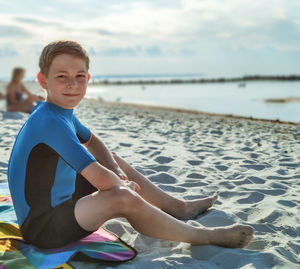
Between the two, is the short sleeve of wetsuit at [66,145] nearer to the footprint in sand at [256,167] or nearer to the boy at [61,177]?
the boy at [61,177]

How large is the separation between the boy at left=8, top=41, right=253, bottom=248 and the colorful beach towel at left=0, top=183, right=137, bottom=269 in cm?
6

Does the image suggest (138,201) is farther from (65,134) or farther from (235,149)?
(235,149)

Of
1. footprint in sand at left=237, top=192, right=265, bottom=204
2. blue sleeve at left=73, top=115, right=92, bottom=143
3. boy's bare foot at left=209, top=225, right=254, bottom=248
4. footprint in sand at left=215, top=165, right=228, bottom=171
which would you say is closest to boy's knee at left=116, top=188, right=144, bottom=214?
boy's bare foot at left=209, top=225, right=254, bottom=248

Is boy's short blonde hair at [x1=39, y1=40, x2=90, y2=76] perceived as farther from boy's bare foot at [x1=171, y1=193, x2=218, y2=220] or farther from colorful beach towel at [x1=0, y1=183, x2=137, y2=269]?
boy's bare foot at [x1=171, y1=193, x2=218, y2=220]

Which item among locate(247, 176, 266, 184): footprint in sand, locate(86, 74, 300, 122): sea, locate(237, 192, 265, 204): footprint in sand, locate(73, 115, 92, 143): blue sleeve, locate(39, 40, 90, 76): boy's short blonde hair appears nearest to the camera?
locate(39, 40, 90, 76): boy's short blonde hair

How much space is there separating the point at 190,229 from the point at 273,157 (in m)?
2.72

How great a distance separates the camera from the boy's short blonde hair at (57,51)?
1916mm

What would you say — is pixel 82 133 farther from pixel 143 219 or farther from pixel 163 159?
pixel 163 159

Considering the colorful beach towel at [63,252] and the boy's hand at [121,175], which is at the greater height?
the boy's hand at [121,175]

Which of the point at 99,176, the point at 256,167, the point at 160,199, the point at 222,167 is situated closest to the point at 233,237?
the point at 160,199

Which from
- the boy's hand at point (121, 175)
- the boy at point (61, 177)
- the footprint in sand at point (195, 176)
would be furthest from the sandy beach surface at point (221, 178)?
the boy's hand at point (121, 175)

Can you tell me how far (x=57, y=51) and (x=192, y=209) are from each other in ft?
5.16

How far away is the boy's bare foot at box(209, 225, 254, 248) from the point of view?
7.14 feet

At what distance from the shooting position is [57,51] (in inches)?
75.4
